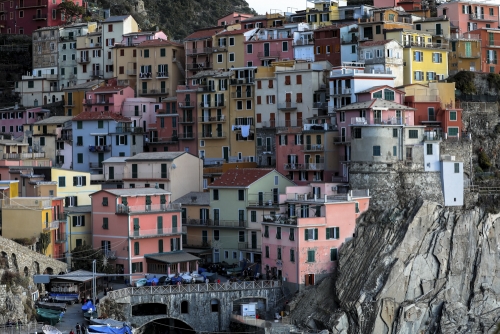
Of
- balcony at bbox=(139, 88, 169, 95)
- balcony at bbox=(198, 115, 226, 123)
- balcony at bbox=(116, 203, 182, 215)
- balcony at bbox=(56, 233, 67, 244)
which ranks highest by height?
balcony at bbox=(139, 88, 169, 95)

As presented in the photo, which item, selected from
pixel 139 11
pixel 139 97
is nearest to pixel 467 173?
pixel 139 97

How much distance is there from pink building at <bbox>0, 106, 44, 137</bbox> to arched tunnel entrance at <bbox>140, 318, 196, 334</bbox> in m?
39.7

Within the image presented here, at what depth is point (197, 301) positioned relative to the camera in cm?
7625

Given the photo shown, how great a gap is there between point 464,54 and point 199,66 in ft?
80.2

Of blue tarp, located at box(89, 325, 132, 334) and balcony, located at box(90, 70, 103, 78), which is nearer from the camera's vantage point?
blue tarp, located at box(89, 325, 132, 334)

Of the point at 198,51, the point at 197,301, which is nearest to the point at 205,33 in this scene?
the point at 198,51

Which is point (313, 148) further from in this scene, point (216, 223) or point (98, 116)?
point (98, 116)

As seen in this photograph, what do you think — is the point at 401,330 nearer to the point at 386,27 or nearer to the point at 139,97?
the point at 386,27

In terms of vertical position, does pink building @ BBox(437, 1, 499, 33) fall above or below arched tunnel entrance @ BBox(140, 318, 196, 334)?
above

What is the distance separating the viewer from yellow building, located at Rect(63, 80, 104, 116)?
363 ft

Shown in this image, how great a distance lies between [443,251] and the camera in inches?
3206

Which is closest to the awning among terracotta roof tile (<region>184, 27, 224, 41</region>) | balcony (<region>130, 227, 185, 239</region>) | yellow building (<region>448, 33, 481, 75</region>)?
balcony (<region>130, 227, 185, 239</region>)

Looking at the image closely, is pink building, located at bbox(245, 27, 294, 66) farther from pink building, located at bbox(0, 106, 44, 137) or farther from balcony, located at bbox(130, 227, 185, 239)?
balcony, located at bbox(130, 227, 185, 239)

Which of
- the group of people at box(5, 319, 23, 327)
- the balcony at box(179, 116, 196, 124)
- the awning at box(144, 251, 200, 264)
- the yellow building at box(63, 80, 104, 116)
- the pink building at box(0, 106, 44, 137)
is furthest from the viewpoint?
the pink building at box(0, 106, 44, 137)
